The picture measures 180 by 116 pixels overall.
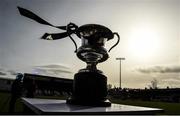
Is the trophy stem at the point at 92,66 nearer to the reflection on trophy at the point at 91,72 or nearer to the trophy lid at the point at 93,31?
the reflection on trophy at the point at 91,72

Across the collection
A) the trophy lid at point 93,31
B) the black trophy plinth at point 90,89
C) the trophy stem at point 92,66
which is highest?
the trophy lid at point 93,31

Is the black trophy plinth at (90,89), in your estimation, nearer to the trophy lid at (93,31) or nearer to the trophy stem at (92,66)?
the trophy stem at (92,66)

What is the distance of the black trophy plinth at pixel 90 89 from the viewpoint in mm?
902

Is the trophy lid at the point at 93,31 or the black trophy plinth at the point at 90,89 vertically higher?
the trophy lid at the point at 93,31

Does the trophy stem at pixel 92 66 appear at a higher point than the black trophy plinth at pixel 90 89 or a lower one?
higher

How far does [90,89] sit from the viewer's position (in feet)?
Answer: 3.03

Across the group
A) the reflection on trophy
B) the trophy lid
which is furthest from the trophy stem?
the trophy lid

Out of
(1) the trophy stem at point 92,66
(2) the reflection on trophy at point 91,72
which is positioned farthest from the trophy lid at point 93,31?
(1) the trophy stem at point 92,66

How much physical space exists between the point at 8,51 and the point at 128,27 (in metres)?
1.66

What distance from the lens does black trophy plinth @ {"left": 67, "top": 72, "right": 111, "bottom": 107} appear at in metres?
0.90

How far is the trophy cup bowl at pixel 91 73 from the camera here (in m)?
0.91

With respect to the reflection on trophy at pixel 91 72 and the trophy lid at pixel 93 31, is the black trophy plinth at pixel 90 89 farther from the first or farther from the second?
the trophy lid at pixel 93 31

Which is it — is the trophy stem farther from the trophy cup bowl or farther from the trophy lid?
the trophy lid

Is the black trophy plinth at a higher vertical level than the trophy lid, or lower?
lower
